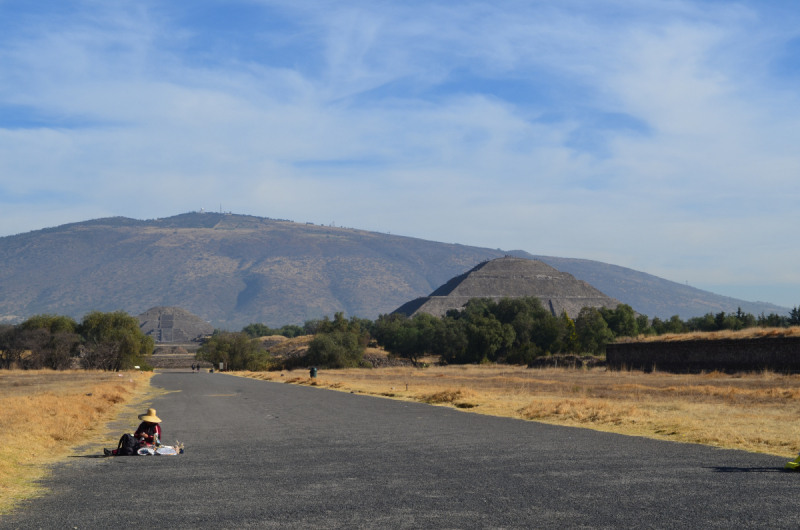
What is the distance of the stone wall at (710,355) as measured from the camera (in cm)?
5088

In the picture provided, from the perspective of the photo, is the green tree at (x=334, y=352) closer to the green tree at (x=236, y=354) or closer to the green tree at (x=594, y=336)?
the green tree at (x=236, y=354)

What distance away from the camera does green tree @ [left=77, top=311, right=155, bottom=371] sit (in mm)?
90812

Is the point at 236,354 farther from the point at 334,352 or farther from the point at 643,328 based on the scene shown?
the point at 643,328

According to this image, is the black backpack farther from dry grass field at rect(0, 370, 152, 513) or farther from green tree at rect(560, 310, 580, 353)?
green tree at rect(560, 310, 580, 353)

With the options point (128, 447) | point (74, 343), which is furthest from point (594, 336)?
point (128, 447)

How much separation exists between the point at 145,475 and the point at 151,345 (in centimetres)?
9044

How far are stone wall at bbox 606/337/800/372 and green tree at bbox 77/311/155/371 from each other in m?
62.7

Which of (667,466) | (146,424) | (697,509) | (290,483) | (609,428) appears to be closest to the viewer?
(697,509)

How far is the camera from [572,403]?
2773 cm

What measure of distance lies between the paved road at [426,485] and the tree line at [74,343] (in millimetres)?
78175

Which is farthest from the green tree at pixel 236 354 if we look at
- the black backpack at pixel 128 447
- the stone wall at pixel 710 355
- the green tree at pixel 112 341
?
the black backpack at pixel 128 447

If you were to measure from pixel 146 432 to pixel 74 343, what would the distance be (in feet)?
272

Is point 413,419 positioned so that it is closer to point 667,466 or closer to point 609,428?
point 609,428

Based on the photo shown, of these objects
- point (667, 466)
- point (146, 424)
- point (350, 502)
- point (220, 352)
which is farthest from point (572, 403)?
point (220, 352)
